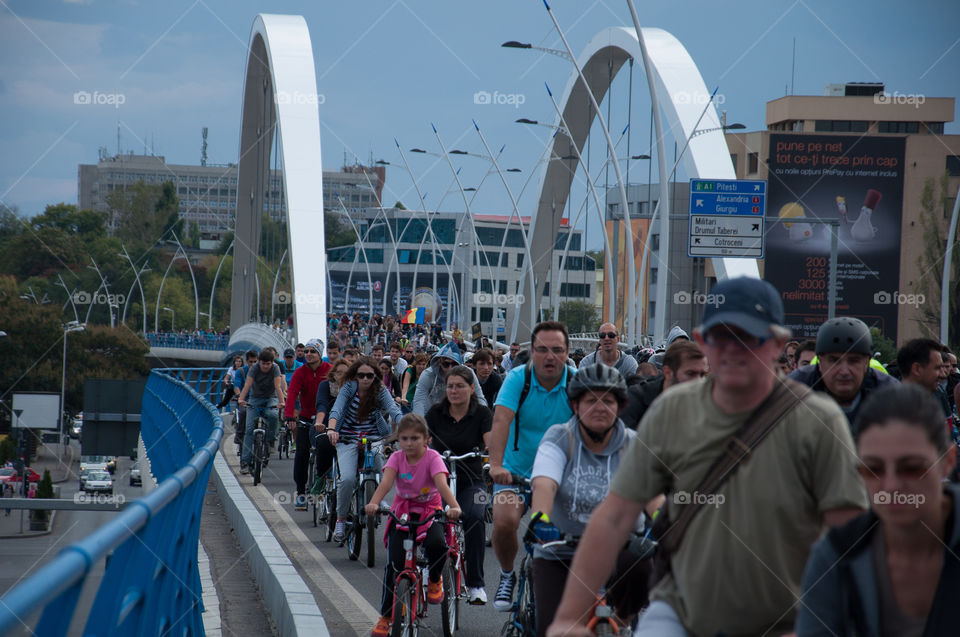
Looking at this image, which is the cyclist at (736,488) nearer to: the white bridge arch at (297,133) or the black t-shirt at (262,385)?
the black t-shirt at (262,385)

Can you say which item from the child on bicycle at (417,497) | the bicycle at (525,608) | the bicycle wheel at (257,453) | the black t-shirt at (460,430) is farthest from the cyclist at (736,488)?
the bicycle wheel at (257,453)

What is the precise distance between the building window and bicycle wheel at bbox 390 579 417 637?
266 ft

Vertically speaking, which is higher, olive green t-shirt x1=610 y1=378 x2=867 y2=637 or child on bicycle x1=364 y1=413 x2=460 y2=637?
olive green t-shirt x1=610 y1=378 x2=867 y2=637

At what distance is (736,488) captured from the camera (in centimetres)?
300

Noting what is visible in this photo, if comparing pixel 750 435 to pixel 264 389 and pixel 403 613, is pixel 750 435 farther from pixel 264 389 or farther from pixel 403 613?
pixel 264 389

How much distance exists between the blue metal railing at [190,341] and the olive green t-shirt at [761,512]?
8154 cm

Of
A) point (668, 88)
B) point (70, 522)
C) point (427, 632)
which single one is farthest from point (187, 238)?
point (427, 632)

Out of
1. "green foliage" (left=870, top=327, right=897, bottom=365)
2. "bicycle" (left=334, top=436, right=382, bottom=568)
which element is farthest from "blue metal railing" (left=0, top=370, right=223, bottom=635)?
"green foliage" (left=870, top=327, right=897, bottom=365)

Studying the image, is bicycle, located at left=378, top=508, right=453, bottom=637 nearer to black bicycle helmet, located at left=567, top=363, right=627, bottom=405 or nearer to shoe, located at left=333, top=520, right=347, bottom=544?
black bicycle helmet, located at left=567, top=363, right=627, bottom=405

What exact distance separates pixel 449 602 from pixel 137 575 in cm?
328

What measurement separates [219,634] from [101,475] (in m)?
55.4

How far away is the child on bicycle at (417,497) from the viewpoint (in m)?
7.45

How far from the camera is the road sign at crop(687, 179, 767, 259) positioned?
27.3 metres

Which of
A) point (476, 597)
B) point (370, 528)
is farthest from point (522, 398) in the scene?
point (370, 528)
